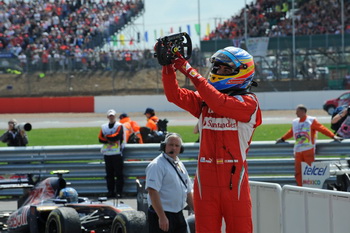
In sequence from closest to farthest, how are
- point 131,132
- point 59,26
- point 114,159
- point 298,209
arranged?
1. point 298,209
2. point 114,159
3. point 131,132
4. point 59,26

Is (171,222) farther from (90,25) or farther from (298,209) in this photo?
(90,25)

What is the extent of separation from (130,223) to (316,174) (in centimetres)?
344

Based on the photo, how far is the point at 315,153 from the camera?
12.8 metres

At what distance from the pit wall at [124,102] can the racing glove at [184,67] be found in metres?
34.9

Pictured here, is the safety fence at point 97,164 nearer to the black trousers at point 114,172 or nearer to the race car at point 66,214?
the black trousers at point 114,172

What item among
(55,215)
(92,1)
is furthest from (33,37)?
(55,215)

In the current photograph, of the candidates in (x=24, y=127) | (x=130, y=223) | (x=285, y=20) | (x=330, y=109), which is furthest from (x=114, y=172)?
(x=285, y=20)

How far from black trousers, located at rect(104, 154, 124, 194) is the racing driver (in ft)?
27.5

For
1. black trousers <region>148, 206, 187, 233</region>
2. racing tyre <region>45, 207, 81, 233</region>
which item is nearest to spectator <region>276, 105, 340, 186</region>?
racing tyre <region>45, 207, 81, 233</region>

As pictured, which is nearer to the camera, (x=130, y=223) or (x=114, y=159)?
(x=130, y=223)

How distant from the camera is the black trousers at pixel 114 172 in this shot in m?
13.0

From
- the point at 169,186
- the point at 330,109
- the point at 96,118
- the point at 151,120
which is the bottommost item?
the point at 96,118

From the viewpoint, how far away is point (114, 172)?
42.9 feet

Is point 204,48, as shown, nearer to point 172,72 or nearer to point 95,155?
point 95,155
